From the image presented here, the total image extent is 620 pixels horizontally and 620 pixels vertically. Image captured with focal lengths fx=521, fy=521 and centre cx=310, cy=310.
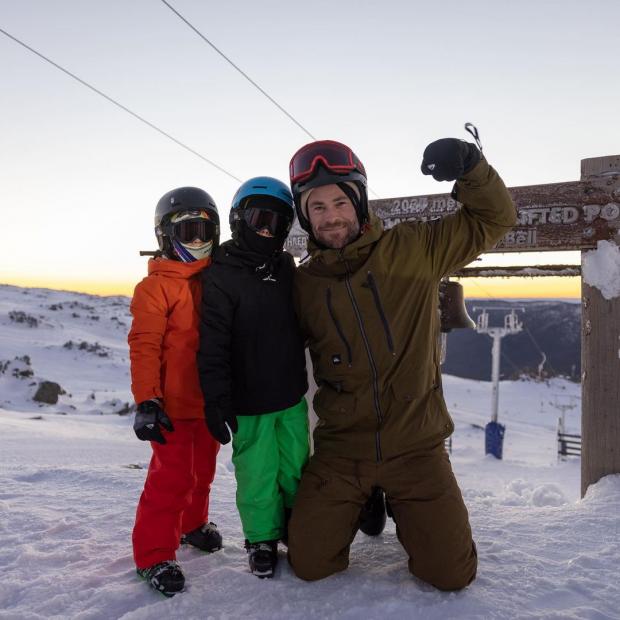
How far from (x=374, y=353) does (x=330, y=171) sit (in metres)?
0.95

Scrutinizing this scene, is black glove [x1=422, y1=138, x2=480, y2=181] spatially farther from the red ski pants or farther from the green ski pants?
the red ski pants

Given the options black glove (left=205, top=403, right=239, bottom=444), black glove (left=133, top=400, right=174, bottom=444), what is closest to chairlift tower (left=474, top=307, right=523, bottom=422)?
black glove (left=205, top=403, right=239, bottom=444)

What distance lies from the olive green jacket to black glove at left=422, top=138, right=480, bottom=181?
0.18 meters

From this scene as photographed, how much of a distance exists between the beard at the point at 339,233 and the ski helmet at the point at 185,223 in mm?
608

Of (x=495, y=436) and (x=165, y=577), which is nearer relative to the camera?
(x=165, y=577)

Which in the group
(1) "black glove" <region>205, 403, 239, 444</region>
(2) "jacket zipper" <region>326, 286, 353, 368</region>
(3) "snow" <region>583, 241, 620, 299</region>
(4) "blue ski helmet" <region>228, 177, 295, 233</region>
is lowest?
(1) "black glove" <region>205, 403, 239, 444</region>

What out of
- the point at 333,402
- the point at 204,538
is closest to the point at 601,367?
the point at 333,402

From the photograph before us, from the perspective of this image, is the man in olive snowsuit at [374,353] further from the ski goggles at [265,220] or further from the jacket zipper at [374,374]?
the ski goggles at [265,220]

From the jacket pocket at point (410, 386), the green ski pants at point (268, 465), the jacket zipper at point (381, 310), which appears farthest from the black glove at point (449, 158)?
the green ski pants at point (268, 465)

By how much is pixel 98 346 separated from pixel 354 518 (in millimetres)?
23518

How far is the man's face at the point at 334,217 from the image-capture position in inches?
105

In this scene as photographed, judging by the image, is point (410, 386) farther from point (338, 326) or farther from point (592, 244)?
point (592, 244)

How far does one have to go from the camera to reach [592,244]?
12.8 feet

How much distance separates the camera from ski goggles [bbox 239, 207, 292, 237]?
2715 millimetres
